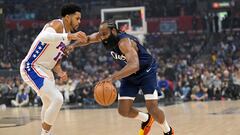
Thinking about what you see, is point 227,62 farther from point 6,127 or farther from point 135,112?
point 135,112

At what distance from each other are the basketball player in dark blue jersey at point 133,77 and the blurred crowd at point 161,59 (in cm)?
1000

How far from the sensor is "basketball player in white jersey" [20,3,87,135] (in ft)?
20.8

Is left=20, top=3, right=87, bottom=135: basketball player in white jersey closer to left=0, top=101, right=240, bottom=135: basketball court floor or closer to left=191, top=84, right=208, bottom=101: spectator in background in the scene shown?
left=0, top=101, right=240, bottom=135: basketball court floor

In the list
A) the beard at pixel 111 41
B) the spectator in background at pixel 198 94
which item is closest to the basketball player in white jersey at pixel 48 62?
the beard at pixel 111 41

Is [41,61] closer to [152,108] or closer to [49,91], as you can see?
[49,91]

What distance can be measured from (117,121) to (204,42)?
47.2 feet

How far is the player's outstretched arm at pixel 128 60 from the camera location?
6047 millimetres

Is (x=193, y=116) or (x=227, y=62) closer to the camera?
(x=193, y=116)

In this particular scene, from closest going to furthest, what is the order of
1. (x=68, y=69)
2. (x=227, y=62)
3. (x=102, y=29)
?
(x=102, y=29)
(x=227, y=62)
(x=68, y=69)

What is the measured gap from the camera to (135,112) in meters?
6.74

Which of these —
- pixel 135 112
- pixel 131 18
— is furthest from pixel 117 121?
pixel 131 18

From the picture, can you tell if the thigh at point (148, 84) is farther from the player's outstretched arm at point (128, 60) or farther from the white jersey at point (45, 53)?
the white jersey at point (45, 53)

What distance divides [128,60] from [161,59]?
1625 cm

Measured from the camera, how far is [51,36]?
245 inches
